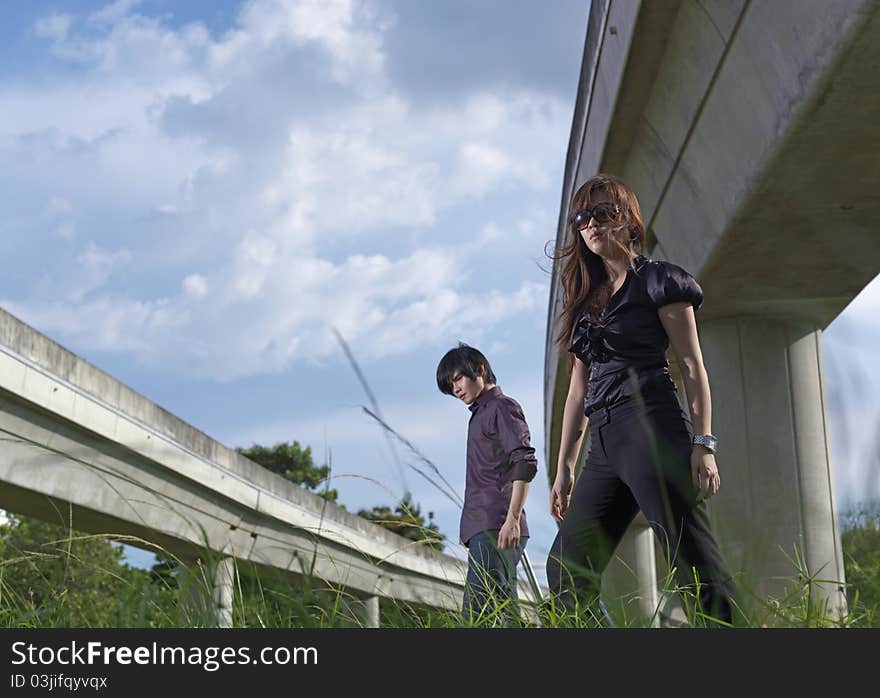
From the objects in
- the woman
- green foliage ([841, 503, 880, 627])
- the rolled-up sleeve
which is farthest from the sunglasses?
green foliage ([841, 503, 880, 627])

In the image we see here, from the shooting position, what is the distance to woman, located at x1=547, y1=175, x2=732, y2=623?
130 inches

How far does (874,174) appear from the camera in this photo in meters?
5.72

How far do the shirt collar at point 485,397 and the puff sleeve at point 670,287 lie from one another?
5.31 ft

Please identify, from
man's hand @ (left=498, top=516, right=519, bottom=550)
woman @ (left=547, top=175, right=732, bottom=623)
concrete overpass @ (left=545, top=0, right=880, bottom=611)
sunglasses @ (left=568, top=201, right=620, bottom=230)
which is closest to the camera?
woman @ (left=547, top=175, right=732, bottom=623)

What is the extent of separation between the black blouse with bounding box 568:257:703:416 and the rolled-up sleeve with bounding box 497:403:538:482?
1011 mm

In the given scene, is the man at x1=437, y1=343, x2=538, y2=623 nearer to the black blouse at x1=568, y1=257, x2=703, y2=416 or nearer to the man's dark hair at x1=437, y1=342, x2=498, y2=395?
the man's dark hair at x1=437, y1=342, x2=498, y2=395

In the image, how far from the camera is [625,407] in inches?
139

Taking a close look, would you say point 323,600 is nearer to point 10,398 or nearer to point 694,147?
point 694,147

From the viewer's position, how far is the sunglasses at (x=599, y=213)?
3.72 metres

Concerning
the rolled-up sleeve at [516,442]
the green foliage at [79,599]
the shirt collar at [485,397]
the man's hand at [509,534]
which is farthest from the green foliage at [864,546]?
the shirt collar at [485,397]

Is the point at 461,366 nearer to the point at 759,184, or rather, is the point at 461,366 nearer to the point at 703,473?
the point at 703,473

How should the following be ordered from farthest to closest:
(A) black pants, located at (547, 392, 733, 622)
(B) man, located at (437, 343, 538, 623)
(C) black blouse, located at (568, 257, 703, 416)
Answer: (B) man, located at (437, 343, 538, 623)
(C) black blouse, located at (568, 257, 703, 416)
(A) black pants, located at (547, 392, 733, 622)

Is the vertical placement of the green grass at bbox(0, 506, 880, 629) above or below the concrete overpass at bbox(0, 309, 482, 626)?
below
